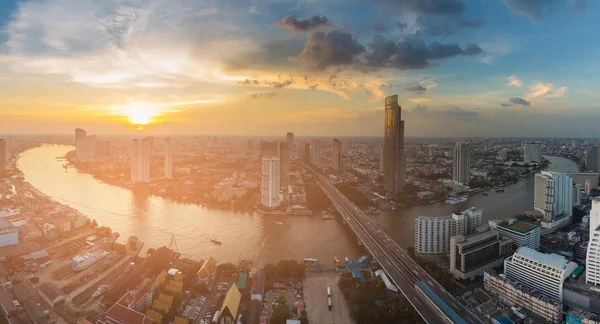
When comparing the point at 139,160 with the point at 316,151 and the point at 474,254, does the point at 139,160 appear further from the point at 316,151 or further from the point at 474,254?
the point at 474,254

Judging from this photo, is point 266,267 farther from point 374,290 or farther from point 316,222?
point 316,222

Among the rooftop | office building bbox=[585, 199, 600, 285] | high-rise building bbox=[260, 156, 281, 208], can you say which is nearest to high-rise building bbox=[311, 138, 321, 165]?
high-rise building bbox=[260, 156, 281, 208]

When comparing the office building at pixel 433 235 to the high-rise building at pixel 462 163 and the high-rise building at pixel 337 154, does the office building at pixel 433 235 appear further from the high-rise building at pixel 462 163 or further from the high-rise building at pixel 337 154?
the high-rise building at pixel 337 154

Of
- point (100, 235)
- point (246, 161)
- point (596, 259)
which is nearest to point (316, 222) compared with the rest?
point (100, 235)

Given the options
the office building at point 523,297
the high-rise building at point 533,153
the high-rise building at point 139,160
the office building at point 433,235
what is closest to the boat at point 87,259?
the office building at point 433,235

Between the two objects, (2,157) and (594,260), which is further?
(2,157)

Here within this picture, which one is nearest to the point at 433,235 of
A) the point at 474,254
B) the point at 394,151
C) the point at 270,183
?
the point at 474,254
